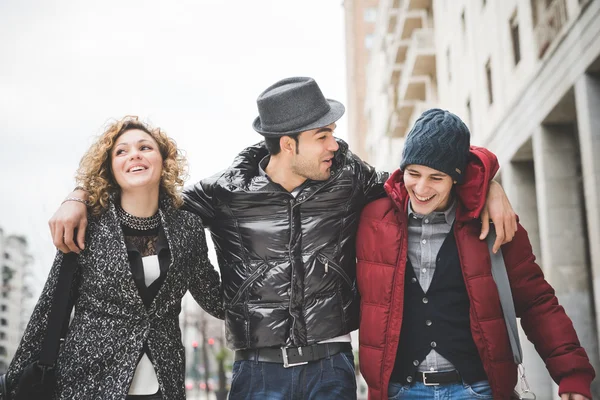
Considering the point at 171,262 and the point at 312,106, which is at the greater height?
the point at 312,106

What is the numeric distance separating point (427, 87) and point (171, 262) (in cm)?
2662

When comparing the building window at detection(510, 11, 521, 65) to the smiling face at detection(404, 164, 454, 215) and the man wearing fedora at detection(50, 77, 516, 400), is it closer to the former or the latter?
the man wearing fedora at detection(50, 77, 516, 400)

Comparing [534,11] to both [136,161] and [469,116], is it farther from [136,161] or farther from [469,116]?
[136,161]

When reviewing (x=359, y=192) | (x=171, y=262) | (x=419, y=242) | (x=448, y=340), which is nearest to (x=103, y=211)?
(x=171, y=262)

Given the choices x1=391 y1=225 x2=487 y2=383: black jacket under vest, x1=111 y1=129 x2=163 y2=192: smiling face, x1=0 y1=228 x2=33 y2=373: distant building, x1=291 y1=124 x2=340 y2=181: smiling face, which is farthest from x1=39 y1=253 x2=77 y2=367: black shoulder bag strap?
x1=0 y1=228 x2=33 y2=373: distant building

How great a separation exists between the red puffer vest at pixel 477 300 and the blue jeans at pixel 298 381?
0.50 feet

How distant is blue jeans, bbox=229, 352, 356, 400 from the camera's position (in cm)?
397

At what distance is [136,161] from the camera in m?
4.17

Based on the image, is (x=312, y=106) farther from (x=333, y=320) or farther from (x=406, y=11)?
(x=406, y=11)

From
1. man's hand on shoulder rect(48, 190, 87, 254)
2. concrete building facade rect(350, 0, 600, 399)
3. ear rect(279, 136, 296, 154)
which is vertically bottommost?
man's hand on shoulder rect(48, 190, 87, 254)

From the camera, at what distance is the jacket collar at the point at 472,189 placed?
4.00 m

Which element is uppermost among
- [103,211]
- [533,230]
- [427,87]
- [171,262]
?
[427,87]

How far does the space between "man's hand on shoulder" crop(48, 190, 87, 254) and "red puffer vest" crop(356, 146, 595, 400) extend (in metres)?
1.64

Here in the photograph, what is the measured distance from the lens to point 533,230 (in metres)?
16.1
